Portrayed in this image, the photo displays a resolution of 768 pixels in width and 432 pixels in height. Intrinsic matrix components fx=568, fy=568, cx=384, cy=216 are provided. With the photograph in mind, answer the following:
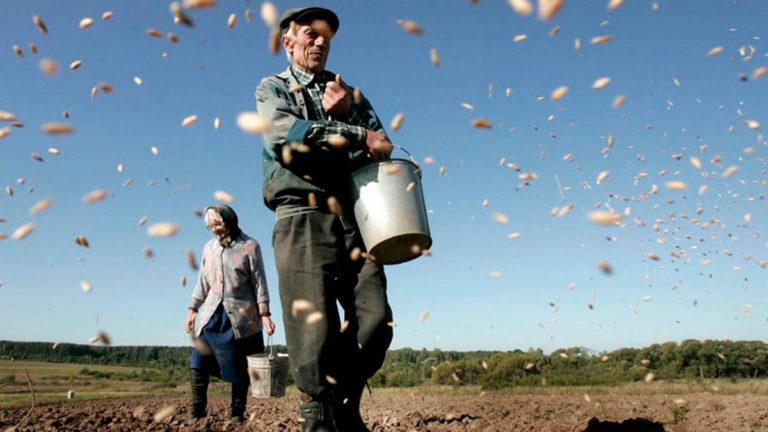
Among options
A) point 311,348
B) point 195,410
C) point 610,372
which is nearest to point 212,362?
point 195,410

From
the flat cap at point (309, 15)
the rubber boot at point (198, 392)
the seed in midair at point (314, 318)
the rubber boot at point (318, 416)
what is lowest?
the rubber boot at point (318, 416)

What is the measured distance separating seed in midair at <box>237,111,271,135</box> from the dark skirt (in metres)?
3.20

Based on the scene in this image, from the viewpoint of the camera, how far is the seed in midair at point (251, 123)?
287 cm

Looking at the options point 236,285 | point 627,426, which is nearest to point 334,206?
point 236,285

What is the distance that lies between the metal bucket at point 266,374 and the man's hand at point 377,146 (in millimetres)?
3140

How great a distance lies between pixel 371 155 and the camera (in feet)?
9.98

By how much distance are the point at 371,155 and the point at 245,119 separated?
0.68m

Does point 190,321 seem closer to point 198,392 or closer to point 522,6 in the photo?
point 198,392

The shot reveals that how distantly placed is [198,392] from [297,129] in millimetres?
3778

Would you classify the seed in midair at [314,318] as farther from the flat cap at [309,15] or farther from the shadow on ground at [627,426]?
the shadow on ground at [627,426]

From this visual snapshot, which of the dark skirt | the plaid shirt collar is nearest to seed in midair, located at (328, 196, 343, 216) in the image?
the plaid shirt collar

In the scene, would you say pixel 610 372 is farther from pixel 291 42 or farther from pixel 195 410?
pixel 291 42

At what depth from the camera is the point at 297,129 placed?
2.88m

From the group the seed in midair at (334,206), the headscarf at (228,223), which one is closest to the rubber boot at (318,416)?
the seed in midair at (334,206)
